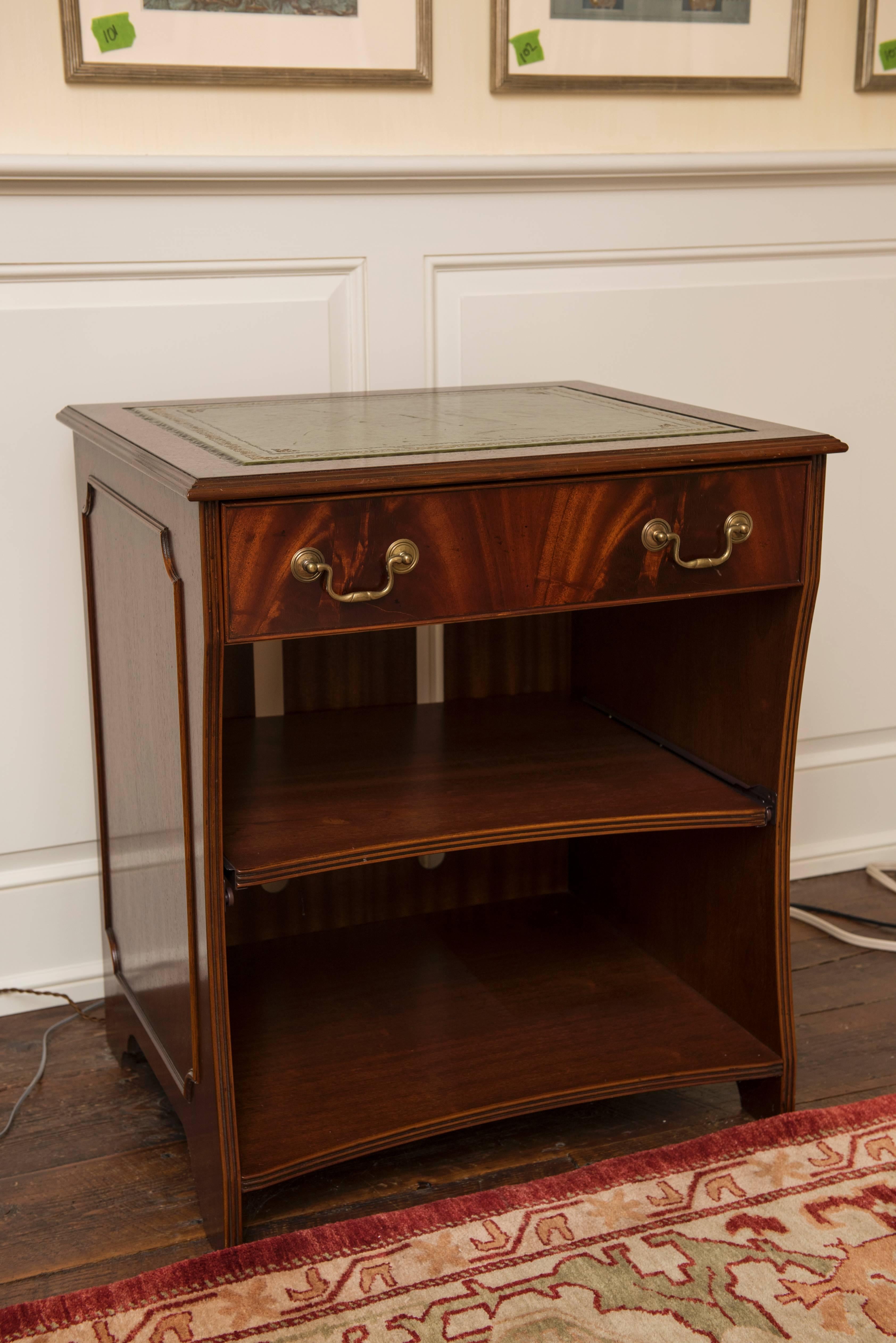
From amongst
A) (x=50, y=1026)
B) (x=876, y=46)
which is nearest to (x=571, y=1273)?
(x=50, y=1026)

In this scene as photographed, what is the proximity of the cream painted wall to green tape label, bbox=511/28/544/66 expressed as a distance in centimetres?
5

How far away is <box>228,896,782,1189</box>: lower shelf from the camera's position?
4.99 ft

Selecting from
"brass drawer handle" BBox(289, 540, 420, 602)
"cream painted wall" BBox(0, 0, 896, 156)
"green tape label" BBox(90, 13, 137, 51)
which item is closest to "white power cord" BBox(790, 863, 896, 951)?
"brass drawer handle" BBox(289, 540, 420, 602)

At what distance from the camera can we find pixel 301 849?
1412 millimetres

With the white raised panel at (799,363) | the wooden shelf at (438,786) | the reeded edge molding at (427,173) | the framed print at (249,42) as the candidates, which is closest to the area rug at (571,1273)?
the wooden shelf at (438,786)

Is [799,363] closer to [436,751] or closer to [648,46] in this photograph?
[648,46]

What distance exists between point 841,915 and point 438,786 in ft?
3.35

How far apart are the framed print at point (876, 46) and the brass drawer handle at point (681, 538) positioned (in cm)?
115

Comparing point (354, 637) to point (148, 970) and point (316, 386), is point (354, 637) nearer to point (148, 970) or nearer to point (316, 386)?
point (316, 386)

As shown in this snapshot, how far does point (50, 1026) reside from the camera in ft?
6.38

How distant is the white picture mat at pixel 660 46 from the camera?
196 cm

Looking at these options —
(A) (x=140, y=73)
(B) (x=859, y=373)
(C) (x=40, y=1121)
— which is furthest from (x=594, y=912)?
(A) (x=140, y=73)

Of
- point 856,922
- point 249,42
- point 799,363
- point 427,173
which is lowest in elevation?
point 856,922

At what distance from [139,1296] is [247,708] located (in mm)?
836
